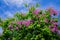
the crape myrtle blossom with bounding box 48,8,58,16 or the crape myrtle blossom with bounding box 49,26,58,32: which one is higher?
the crape myrtle blossom with bounding box 48,8,58,16

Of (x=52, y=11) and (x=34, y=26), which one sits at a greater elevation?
(x=52, y=11)

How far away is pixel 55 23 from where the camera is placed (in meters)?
12.5

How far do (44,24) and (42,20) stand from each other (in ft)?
0.63

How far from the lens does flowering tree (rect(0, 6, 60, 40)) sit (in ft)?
40.3

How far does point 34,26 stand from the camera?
12328mm

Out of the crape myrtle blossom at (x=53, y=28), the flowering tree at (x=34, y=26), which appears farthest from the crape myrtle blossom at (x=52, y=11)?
the crape myrtle blossom at (x=53, y=28)

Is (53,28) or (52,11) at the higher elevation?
(52,11)

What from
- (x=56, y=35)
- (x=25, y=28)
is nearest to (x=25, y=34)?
(x=25, y=28)

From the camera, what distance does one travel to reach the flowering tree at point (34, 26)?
484 inches

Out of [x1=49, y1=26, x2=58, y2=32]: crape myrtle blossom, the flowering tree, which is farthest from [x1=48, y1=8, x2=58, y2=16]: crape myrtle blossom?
[x1=49, y1=26, x2=58, y2=32]: crape myrtle blossom

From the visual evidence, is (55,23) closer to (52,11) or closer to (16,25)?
(52,11)

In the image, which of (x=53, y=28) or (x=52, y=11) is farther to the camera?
(x=52, y=11)

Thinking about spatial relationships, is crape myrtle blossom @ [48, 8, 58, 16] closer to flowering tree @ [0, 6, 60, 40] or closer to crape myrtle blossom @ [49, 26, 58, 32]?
flowering tree @ [0, 6, 60, 40]

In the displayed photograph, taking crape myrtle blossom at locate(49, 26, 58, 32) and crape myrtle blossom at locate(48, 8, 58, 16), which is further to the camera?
crape myrtle blossom at locate(48, 8, 58, 16)
